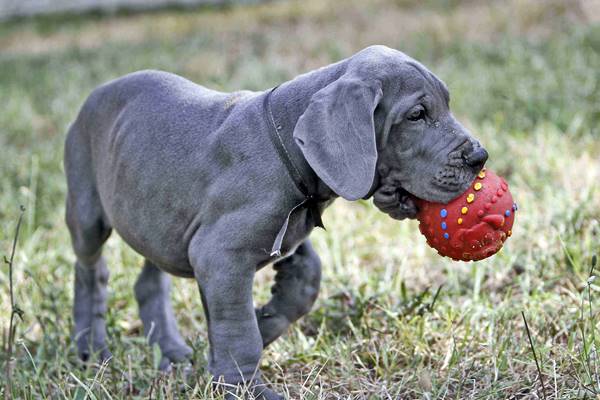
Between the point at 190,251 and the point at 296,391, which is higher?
the point at 190,251

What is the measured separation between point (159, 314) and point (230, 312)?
3.24 ft

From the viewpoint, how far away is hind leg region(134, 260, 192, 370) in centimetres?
381

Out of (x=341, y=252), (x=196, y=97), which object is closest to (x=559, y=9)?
(x=341, y=252)

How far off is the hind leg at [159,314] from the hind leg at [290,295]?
512mm

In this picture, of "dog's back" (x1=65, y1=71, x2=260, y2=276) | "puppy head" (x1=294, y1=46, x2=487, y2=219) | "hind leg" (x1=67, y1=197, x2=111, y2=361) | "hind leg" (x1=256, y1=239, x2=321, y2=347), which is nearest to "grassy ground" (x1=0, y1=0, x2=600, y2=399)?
"hind leg" (x1=67, y1=197, x2=111, y2=361)

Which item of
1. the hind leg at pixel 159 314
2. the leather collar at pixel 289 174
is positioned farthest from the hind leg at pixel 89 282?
the leather collar at pixel 289 174

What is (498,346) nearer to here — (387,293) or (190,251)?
(387,293)

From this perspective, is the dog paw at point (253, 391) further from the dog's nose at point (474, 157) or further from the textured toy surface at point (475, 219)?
the dog's nose at point (474, 157)

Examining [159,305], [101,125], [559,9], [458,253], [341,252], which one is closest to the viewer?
[458,253]

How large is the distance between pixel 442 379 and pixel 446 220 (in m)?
0.64

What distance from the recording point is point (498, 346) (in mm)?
3311

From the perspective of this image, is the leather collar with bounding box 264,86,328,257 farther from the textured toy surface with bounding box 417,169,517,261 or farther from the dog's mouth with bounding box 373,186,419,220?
the textured toy surface with bounding box 417,169,517,261

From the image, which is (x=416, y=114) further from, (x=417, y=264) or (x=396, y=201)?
(x=417, y=264)

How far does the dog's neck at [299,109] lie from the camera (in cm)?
296
